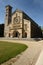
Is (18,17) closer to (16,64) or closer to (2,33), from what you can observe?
(2,33)

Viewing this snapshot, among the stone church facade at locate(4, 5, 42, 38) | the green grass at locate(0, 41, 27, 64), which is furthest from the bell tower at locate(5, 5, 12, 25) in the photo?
the green grass at locate(0, 41, 27, 64)

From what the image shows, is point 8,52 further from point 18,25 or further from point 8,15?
point 8,15

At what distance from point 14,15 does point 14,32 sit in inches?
298

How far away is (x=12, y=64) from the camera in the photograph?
7.80m

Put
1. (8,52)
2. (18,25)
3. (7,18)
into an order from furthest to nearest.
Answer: (7,18)
(18,25)
(8,52)

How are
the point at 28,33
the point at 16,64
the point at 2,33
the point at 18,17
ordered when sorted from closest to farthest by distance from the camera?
1. the point at 16,64
2. the point at 28,33
3. the point at 18,17
4. the point at 2,33

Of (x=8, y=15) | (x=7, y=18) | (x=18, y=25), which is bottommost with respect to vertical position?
(x=18, y=25)

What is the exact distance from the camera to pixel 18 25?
4669 centimetres

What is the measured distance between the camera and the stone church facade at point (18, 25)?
1731 inches

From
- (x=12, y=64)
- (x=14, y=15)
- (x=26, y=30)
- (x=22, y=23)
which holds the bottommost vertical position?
(x=12, y=64)


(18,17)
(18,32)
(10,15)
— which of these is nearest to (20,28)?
(18,32)

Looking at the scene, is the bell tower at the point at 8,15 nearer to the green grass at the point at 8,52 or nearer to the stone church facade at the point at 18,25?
the stone church facade at the point at 18,25

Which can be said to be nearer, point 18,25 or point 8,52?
point 8,52

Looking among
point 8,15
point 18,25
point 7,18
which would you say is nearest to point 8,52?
point 18,25
